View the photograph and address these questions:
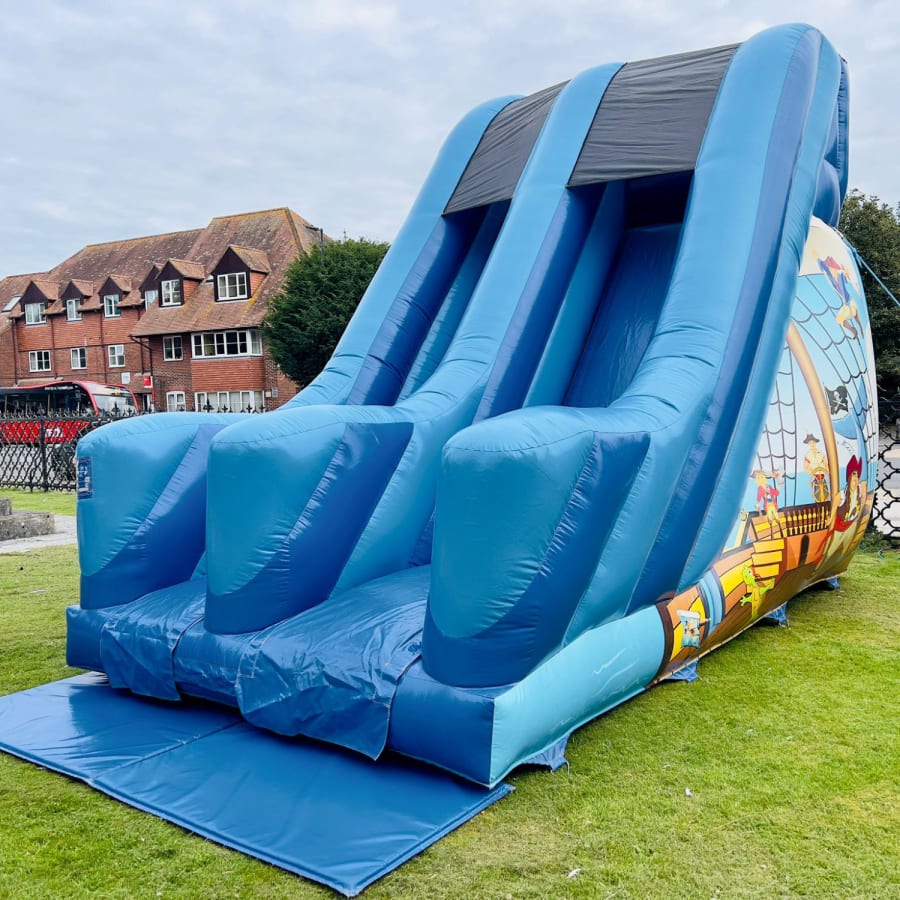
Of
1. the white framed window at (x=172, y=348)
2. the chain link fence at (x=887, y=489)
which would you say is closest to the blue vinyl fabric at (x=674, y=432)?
the chain link fence at (x=887, y=489)

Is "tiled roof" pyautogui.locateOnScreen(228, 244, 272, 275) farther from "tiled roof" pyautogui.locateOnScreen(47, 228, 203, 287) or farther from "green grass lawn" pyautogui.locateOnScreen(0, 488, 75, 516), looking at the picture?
"green grass lawn" pyautogui.locateOnScreen(0, 488, 75, 516)

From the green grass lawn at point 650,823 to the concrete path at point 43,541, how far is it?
16.3 ft

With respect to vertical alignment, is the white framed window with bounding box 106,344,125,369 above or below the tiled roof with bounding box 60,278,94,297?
below

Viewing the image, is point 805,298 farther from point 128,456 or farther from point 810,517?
point 128,456

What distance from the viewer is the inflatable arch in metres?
2.51

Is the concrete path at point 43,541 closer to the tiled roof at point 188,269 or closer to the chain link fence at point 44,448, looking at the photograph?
the chain link fence at point 44,448

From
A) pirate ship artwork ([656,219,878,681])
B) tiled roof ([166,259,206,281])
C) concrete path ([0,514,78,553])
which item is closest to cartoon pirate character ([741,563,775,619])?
pirate ship artwork ([656,219,878,681])

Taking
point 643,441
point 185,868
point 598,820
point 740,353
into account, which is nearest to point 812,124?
point 740,353

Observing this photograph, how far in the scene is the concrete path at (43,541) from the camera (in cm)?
727

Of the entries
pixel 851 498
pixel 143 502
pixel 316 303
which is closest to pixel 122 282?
pixel 316 303

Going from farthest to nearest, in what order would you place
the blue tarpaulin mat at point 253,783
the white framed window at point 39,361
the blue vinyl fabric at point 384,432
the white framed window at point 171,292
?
the white framed window at point 39,361, the white framed window at point 171,292, the blue vinyl fabric at point 384,432, the blue tarpaulin mat at point 253,783

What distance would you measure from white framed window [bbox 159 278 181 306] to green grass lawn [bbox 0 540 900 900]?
25354 millimetres

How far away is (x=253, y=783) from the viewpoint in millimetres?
2559

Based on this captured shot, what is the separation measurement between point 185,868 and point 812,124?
11.6ft
